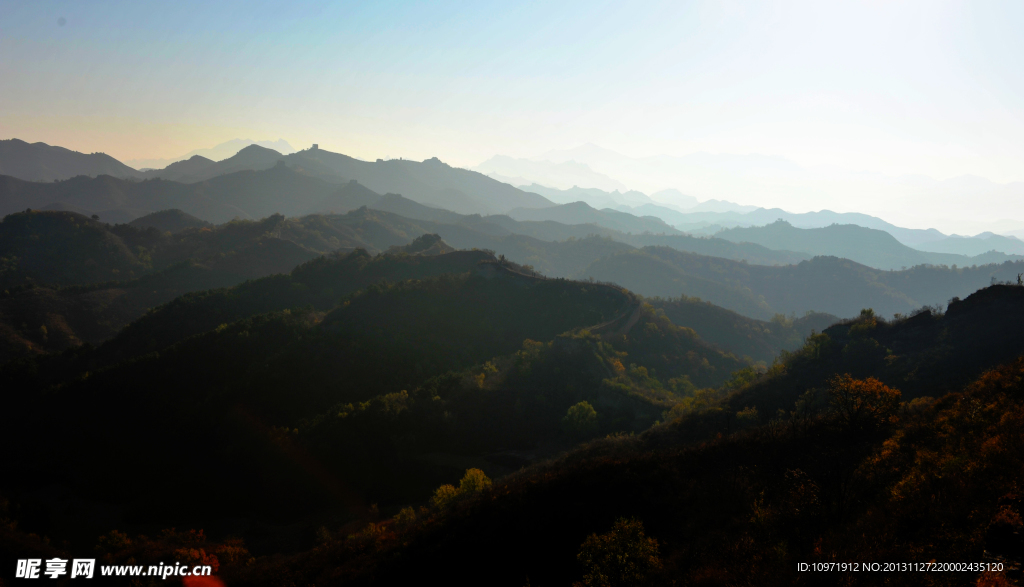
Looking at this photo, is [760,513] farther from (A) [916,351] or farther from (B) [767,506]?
(A) [916,351]

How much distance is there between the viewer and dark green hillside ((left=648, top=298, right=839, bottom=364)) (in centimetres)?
10688

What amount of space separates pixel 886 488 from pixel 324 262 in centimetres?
11736

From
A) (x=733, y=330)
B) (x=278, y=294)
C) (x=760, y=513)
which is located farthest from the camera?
(x=733, y=330)

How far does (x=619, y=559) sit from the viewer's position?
17.2m

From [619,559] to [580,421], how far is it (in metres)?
31.2

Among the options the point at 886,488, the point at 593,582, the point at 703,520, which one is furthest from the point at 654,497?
the point at 886,488

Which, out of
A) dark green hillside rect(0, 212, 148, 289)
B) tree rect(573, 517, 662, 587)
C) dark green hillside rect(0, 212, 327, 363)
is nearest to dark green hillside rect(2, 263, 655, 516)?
dark green hillside rect(0, 212, 327, 363)

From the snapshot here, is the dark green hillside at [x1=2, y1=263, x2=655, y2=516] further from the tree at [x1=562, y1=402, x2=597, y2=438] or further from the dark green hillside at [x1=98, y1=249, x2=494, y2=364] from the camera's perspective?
the tree at [x1=562, y1=402, x2=597, y2=438]

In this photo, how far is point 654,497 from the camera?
23.3 meters


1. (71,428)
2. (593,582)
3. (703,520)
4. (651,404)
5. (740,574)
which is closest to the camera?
(740,574)

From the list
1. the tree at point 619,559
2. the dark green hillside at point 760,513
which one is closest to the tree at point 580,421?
the dark green hillside at point 760,513

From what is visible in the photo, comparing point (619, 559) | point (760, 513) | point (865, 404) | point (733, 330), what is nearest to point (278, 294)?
point (619, 559)

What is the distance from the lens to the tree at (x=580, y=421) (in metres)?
47.7

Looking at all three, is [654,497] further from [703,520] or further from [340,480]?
[340,480]
